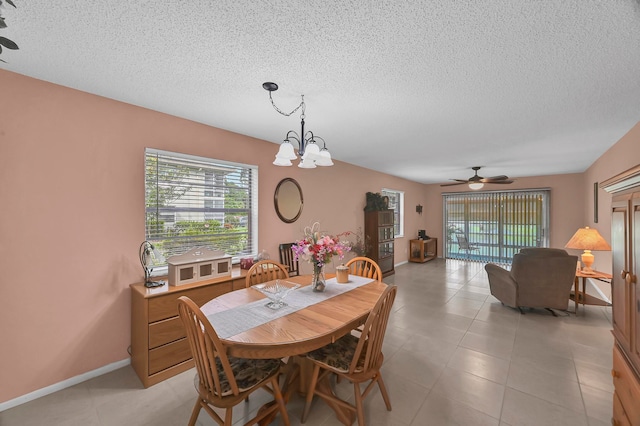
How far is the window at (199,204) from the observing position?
263cm

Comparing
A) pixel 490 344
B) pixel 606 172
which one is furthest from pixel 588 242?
pixel 490 344

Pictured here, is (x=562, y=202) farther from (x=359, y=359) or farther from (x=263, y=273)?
(x=263, y=273)

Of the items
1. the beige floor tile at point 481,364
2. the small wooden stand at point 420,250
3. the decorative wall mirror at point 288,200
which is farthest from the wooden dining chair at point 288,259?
the small wooden stand at point 420,250

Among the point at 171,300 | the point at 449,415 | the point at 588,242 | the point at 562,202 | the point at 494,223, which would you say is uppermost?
the point at 562,202

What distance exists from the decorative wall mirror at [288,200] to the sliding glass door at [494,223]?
5851 millimetres

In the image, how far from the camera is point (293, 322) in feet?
5.36

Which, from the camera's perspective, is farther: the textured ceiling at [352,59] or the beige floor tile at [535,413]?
the beige floor tile at [535,413]

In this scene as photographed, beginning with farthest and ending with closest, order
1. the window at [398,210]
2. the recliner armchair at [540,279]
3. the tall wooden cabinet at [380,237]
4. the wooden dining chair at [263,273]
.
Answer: the window at [398,210] → the tall wooden cabinet at [380,237] → the recliner armchair at [540,279] → the wooden dining chair at [263,273]

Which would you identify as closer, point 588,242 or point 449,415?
point 449,415

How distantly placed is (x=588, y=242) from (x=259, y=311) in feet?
14.8

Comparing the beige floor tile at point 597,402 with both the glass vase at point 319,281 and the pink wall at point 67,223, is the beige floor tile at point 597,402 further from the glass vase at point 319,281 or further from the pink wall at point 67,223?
the pink wall at point 67,223

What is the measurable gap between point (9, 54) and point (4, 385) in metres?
2.32

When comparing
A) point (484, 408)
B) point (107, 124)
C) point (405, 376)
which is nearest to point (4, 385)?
Answer: point (107, 124)

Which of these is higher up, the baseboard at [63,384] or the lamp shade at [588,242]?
the lamp shade at [588,242]
